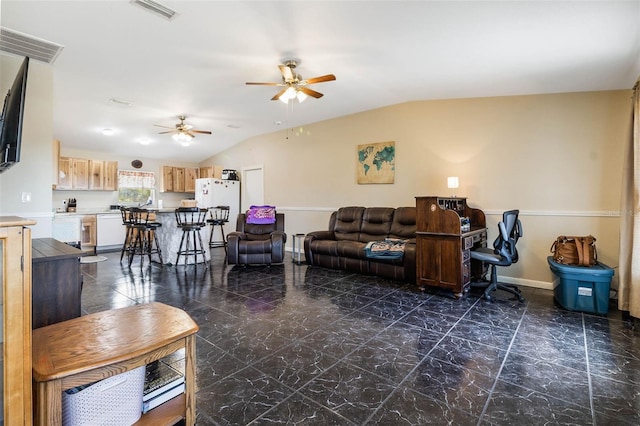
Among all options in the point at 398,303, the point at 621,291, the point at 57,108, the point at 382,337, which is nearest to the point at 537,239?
the point at 621,291

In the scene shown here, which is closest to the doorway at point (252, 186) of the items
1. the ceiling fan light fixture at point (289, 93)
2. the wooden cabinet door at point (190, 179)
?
the wooden cabinet door at point (190, 179)

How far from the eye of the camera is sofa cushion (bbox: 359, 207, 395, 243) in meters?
5.04

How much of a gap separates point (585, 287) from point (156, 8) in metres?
4.89

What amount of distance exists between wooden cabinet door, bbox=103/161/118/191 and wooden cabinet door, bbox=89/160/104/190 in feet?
0.27

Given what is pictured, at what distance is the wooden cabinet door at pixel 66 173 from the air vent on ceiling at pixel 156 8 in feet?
18.7

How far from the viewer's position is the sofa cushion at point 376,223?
199 inches

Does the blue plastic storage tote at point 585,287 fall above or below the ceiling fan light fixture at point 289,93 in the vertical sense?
below

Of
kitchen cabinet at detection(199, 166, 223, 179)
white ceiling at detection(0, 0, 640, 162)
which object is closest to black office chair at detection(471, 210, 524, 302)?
white ceiling at detection(0, 0, 640, 162)

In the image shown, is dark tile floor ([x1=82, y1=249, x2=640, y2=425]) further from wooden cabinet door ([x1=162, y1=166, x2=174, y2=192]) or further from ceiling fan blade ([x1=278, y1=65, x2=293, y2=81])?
wooden cabinet door ([x1=162, y1=166, x2=174, y2=192])

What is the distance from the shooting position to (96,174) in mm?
7055

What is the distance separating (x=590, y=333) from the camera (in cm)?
269

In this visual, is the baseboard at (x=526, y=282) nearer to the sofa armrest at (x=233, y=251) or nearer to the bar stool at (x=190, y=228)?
the sofa armrest at (x=233, y=251)

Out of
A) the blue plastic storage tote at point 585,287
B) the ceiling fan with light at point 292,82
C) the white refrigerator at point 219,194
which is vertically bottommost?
the blue plastic storage tote at point 585,287

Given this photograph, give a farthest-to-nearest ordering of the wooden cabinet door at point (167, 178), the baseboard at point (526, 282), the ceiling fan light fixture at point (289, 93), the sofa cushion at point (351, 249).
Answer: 1. the wooden cabinet door at point (167, 178)
2. the sofa cushion at point (351, 249)
3. the baseboard at point (526, 282)
4. the ceiling fan light fixture at point (289, 93)
